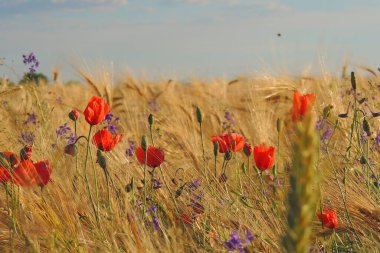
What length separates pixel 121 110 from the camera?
5598mm

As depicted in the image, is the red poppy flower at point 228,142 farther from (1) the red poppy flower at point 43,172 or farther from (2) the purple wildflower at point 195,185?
(1) the red poppy flower at point 43,172

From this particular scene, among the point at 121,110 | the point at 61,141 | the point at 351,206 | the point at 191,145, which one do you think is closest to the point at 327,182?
the point at 351,206

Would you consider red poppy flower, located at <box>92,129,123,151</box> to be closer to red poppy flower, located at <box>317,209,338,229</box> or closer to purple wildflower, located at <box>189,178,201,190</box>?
purple wildflower, located at <box>189,178,201,190</box>

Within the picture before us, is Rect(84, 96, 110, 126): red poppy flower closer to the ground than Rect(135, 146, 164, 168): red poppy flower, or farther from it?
farther from it

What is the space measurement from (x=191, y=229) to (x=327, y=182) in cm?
48

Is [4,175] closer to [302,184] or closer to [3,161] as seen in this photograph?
[3,161]

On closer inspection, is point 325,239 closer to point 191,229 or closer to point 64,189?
point 191,229

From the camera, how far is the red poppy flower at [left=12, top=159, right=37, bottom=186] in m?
1.62

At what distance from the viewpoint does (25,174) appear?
161cm

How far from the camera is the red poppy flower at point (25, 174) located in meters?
1.62

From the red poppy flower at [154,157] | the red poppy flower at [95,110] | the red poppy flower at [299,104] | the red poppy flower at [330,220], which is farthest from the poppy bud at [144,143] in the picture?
the red poppy flower at [330,220]

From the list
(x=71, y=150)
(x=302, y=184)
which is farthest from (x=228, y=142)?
(x=302, y=184)

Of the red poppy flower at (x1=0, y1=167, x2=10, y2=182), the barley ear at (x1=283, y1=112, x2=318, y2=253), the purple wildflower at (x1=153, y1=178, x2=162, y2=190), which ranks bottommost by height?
the purple wildflower at (x1=153, y1=178, x2=162, y2=190)

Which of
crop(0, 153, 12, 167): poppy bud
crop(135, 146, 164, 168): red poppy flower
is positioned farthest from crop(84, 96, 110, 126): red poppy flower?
crop(0, 153, 12, 167): poppy bud
